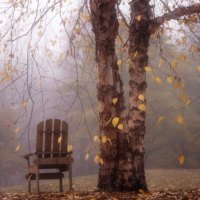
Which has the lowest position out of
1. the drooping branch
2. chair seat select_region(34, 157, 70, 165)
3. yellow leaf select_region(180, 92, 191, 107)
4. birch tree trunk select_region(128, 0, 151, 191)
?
chair seat select_region(34, 157, 70, 165)

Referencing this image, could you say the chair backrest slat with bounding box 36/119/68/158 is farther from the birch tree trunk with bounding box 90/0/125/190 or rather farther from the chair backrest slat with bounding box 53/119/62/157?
the birch tree trunk with bounding box 90/0/125/190

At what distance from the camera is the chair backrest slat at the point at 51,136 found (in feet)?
24.7

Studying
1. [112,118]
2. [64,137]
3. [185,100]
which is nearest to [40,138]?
[64,137]

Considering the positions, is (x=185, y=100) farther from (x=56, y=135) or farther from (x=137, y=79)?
(x=56, y=135)

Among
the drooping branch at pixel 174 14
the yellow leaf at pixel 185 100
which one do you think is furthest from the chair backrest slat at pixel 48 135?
the yellow leaf at pixel 185 100

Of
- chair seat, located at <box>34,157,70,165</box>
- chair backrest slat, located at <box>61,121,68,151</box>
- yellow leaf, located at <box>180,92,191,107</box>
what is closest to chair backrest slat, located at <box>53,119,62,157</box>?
chair backrest slat, located at <box>61,121,68,151</box>

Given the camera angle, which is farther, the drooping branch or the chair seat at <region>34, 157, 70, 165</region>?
the chair seat at <region>34, 157, 70, 165</region>

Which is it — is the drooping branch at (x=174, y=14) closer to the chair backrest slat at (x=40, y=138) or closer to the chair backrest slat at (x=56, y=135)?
the chair backrest slat at (x=56, y=135)

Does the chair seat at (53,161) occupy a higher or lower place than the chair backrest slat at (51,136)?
lower

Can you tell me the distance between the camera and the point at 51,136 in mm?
7645

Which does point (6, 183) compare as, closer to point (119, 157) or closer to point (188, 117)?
point (188, 117)

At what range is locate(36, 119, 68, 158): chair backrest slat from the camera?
7.52 meters

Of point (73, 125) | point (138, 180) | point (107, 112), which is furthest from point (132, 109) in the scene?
point (73, 125)

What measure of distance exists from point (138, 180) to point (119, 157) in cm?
47
